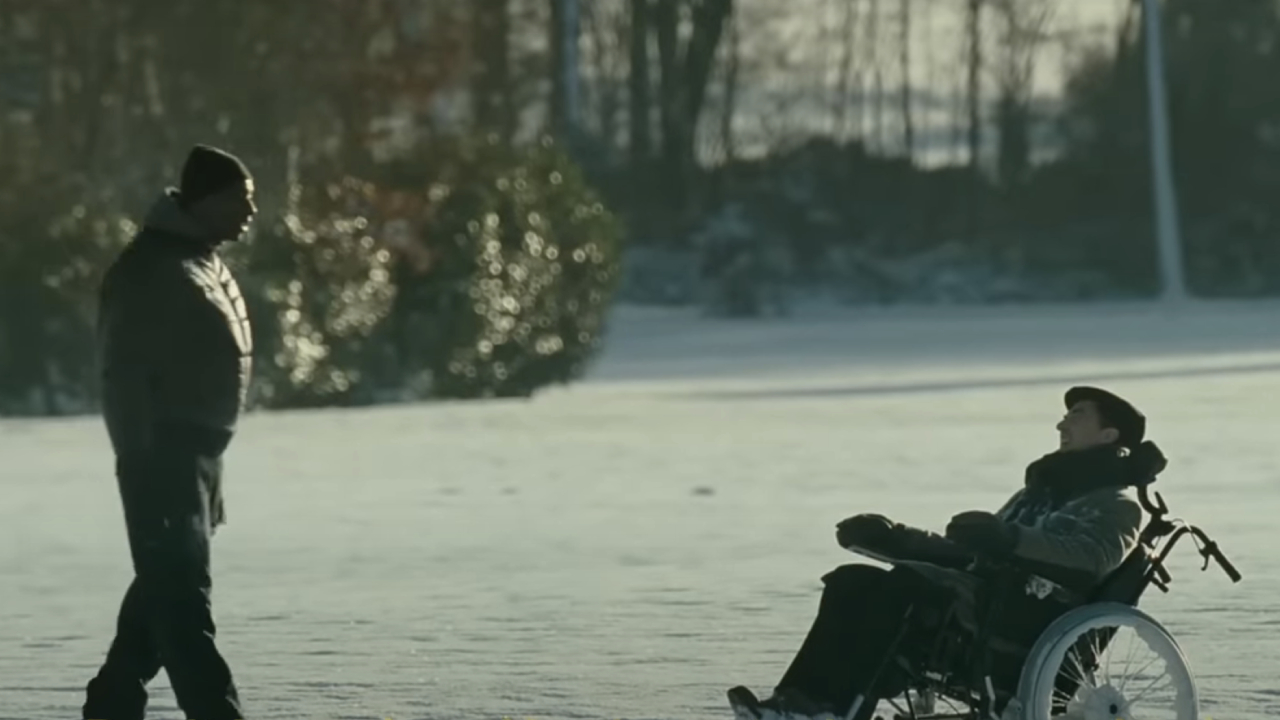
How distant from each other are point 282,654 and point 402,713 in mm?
1422

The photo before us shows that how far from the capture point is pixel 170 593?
754 cm

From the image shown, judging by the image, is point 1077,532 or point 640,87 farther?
point 640,87

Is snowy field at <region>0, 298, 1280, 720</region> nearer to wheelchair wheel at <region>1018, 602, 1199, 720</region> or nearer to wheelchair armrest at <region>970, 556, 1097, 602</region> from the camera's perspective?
wheelchair wheel at <region>1018, 602, 1199, 720</region>

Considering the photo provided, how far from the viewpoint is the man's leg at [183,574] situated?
7434mm

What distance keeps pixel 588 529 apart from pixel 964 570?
681cm

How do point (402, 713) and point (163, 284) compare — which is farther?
point (402, 713)

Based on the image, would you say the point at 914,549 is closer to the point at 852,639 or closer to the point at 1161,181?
the point at 852,639

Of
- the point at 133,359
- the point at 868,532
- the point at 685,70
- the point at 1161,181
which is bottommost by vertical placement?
the point at 1161,181

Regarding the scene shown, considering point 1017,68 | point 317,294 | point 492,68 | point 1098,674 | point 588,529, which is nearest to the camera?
point 1098,674

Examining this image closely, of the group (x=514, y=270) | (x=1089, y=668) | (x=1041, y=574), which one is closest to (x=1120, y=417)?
(x=1041, y=574)

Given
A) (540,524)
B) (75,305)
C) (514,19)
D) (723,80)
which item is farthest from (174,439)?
(723,80)

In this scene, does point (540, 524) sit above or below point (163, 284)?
below

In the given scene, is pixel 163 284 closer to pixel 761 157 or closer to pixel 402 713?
pixel 402 713

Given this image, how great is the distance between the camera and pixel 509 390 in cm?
2509
